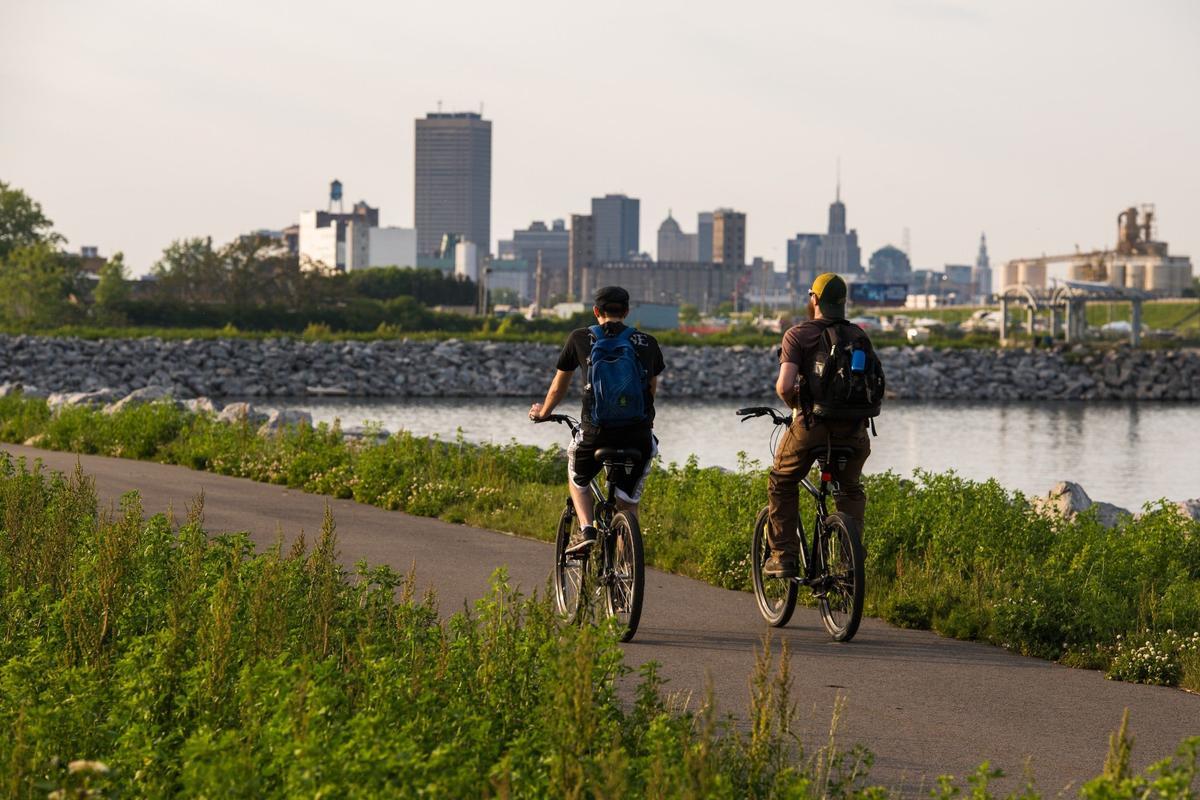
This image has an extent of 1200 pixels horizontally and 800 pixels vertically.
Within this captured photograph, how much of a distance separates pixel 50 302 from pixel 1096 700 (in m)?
72.2

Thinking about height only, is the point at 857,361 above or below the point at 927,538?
above

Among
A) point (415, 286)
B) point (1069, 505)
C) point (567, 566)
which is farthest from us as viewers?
point (415, 286)

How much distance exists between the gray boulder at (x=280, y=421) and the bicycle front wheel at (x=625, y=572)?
11.5 metres

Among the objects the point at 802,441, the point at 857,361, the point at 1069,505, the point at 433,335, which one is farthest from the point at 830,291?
the point at 433,335

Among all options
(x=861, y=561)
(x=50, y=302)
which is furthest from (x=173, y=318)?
(x=861, y=561)

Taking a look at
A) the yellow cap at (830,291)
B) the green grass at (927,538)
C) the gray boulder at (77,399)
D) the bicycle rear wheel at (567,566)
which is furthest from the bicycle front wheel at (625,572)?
the gray boulder at (77,399)

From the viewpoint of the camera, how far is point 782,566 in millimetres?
9156

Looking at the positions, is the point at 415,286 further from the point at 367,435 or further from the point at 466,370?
the point at 367,435

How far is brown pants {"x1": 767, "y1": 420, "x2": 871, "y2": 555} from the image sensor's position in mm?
8883

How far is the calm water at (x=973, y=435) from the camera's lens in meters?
28.3

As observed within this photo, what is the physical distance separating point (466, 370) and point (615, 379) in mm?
52278

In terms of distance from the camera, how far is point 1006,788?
6.11m

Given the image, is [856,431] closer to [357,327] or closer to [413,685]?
[413,685]

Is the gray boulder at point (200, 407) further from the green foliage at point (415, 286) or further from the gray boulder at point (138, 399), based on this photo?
the green foliage at point (415, 286)
